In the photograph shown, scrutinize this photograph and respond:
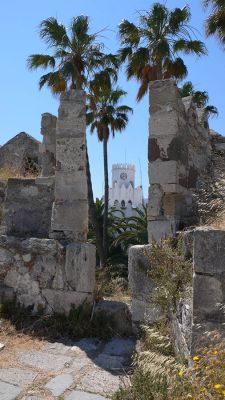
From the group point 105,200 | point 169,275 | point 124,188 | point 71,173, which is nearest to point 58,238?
point 71,173

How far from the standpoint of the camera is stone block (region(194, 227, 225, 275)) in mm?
2982

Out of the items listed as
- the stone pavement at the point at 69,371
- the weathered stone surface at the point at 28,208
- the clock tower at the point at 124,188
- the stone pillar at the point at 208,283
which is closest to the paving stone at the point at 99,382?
the stone pavement at the point at 69,371

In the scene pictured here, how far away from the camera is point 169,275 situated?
3.92 m

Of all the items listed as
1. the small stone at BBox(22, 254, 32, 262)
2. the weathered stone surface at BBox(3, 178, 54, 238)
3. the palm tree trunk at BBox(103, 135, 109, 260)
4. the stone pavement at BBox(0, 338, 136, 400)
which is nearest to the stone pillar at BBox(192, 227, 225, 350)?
the stone pavement at BBox(0, 338, 136, 400)

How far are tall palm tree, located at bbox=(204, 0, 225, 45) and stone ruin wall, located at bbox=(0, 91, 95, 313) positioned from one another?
6.67 m

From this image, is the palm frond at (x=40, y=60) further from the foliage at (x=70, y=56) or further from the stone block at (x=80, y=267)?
the stone block at (x=80, y=267)

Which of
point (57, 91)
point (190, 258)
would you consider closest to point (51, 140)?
point (190, 258)

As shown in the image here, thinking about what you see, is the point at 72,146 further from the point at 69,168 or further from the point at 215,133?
the point at 215,133

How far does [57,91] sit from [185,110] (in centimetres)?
970

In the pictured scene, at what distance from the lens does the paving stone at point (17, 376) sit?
3.81 m

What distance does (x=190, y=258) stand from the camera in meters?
3.82

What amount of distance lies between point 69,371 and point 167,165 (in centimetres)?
274

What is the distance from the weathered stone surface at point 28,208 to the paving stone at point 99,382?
2.64 metres

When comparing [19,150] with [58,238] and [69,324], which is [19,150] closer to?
[58,238]
